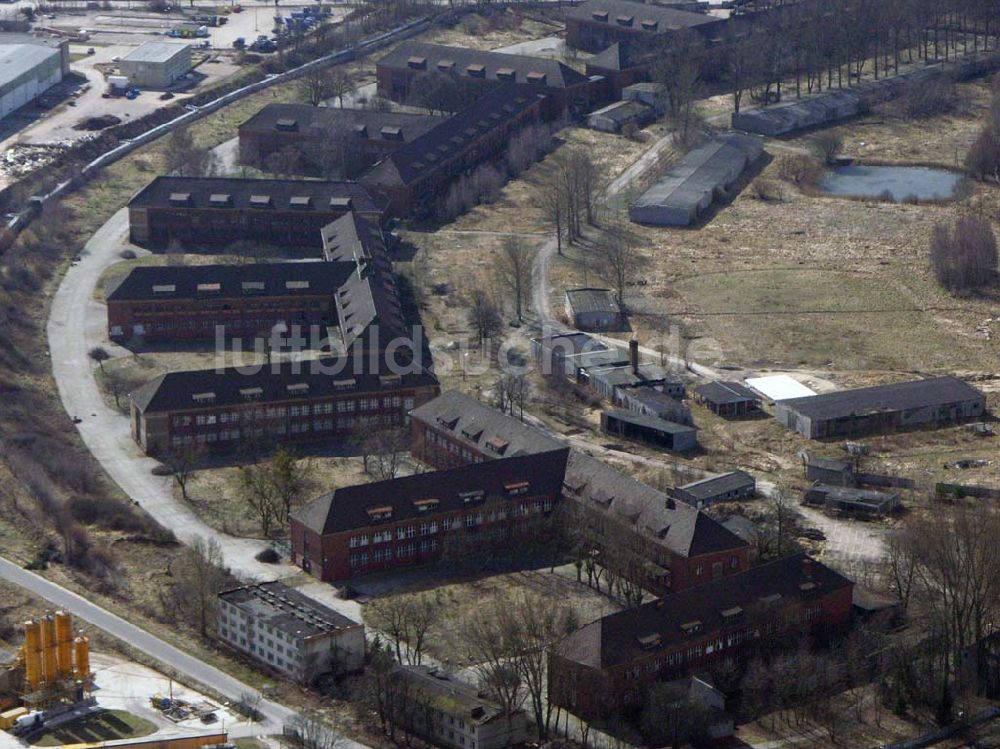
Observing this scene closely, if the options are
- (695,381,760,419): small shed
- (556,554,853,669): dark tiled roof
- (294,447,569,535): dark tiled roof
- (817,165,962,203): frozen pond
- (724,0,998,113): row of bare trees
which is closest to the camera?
(556,554,853,669): dark tiled roof

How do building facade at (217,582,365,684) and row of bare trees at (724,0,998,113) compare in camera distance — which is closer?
building facade at (217,582,365,684)

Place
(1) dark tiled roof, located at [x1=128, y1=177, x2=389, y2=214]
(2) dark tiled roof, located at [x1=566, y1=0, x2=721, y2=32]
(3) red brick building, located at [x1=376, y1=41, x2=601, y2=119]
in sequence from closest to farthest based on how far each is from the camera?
1. (1) dark tiled roof, located at [x1=128, y1=177, x2=389, y2=214]
2. (3) red brick building, located at [x1=376, y1=41, x2=601, y2=119]
3. (2) dark tiled roof, located at [x1=566, y1=0, x2=721, y2=32]

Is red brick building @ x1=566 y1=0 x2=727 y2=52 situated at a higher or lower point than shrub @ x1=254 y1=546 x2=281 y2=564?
higher

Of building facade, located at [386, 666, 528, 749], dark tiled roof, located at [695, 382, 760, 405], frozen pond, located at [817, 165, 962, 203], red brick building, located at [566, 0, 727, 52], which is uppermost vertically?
red brick building, located at [566, 0, 727, 52]

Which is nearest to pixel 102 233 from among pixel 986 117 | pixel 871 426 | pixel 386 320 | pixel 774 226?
pixel 386 320

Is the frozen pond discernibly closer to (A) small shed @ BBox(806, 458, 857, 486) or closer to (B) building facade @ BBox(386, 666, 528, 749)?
(A) small shed @ BBox(806, 458, 857, 486)

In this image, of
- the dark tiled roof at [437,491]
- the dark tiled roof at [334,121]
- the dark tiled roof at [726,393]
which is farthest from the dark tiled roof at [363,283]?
the dark tiled roof at [334,121]

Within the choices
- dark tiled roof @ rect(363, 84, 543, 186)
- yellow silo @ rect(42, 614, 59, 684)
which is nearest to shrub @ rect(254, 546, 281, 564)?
yellow silo @ rect(42, 614, 59, 684)
